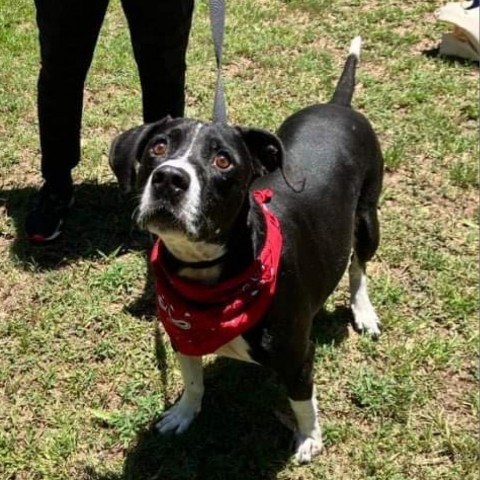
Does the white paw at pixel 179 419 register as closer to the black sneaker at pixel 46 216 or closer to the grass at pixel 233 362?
the grass at pixel 233 362

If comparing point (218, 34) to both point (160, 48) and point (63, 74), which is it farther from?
point (63, 74)

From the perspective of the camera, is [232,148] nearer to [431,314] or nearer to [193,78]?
[431,314]

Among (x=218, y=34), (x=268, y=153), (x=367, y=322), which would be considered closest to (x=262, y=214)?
(x=268, y=153)

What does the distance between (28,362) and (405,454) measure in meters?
1.78

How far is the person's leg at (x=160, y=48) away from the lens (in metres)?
3.90

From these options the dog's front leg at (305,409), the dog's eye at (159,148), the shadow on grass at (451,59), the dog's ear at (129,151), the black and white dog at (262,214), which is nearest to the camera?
the black and white dog at (262,214)

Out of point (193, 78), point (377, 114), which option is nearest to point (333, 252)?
point (377, 114)

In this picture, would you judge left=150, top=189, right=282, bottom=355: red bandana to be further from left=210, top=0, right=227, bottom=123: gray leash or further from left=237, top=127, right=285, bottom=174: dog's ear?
left=210, top=0, right=227, bottom=123: gray leash

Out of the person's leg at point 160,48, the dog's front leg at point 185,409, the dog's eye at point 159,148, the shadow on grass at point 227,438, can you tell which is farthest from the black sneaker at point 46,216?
the dog's eye at point 159,148

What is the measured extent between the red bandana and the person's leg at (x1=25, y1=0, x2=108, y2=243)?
156 cm

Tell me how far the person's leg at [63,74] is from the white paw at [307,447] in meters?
2.10

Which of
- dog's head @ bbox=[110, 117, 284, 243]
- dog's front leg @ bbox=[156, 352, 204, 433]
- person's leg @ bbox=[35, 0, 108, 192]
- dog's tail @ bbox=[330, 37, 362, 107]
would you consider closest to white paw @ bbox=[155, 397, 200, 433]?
dog's front leg @ bbox=[156, 352, 204, 433]

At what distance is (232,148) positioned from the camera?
281 centimetres

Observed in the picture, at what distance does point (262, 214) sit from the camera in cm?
301
